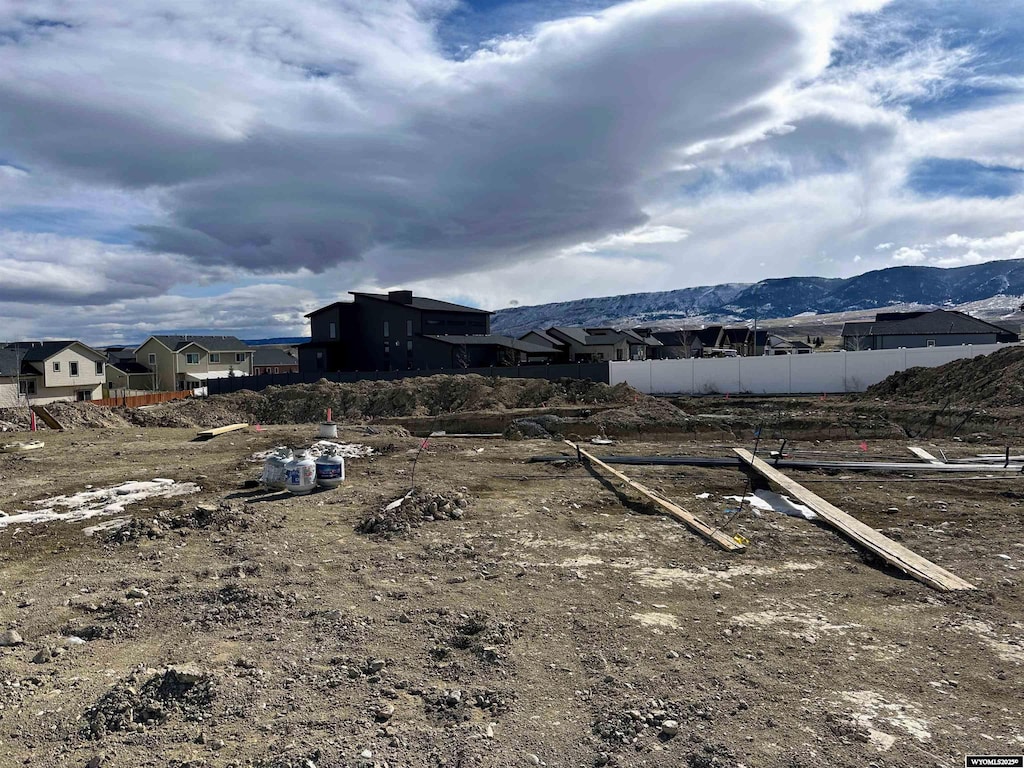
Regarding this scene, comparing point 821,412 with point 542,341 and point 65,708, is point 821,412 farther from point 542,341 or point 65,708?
point 542,341

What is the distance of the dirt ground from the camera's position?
157 inches

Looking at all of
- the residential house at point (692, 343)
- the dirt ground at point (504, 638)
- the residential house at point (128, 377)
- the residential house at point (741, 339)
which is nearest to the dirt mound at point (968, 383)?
the dirt ground at point (504, 638)

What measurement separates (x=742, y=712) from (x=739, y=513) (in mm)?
5598

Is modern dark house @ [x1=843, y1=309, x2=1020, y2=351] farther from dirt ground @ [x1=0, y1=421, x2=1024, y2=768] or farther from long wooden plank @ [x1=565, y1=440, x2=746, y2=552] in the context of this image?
dirt ground @ [x1=0, y1=421, x2=1024, y2=768]

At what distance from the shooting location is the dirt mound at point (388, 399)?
31531mm

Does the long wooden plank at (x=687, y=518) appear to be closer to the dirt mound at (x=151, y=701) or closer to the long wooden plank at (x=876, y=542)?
the long wooden plank at (x=876, y=542)

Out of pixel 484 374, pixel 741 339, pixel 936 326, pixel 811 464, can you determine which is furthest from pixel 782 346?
pixel 811 464

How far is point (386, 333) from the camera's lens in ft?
168

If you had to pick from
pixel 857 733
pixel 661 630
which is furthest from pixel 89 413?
pixel 857 733

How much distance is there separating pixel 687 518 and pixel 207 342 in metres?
62.7

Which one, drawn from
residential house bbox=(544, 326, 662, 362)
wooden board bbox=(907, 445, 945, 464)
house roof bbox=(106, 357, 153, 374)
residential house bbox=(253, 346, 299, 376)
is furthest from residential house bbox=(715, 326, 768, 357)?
house roof bbox=(106, 357, 153, 374)

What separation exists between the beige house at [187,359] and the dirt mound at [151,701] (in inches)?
2300

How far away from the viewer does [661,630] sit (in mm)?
5566

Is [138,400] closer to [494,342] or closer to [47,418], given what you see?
[47,418]
